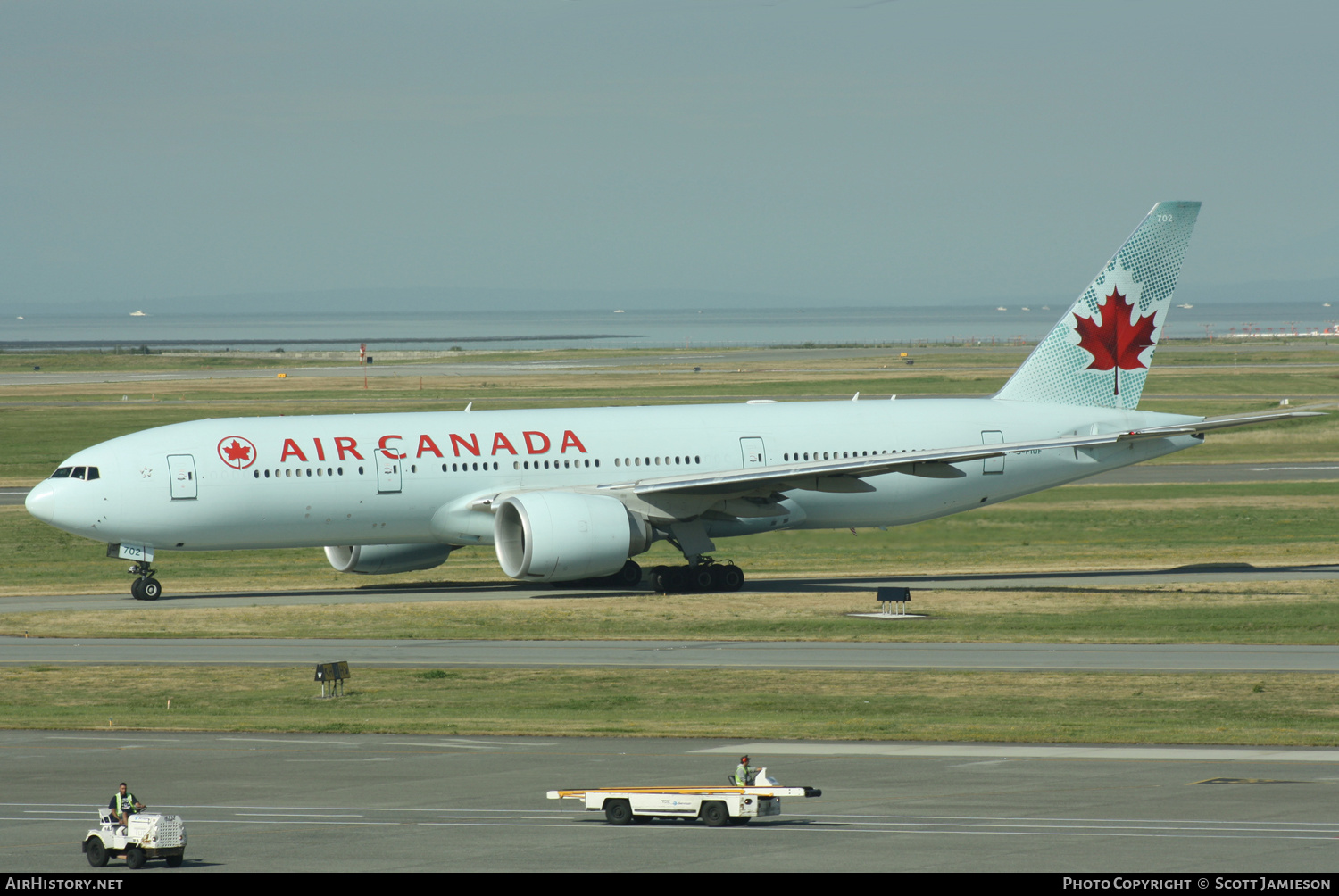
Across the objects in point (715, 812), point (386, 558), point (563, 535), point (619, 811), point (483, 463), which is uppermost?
point (483, 463)

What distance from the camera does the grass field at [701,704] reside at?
95.6 ft

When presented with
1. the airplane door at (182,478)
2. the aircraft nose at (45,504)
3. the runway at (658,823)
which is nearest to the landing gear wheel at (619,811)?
the runway at (658,823)

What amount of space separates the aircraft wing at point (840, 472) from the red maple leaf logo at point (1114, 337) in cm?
551

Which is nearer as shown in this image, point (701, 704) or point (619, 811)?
point (619, 811)

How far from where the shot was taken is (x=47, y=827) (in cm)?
2150

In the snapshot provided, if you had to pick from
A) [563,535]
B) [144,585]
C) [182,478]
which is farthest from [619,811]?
[144,585]

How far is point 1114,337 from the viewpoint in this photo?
176ft

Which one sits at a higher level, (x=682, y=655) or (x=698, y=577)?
(x=698, y=577)

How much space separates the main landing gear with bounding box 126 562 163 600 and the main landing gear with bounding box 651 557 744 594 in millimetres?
14181

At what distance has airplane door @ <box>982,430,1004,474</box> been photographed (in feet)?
167

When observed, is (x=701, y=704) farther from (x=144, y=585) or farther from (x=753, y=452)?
(x=144, y=585)

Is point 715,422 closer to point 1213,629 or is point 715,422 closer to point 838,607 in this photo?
point 838,607

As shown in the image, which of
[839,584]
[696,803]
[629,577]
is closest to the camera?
[696,803]

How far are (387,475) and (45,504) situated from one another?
9.18 meters
